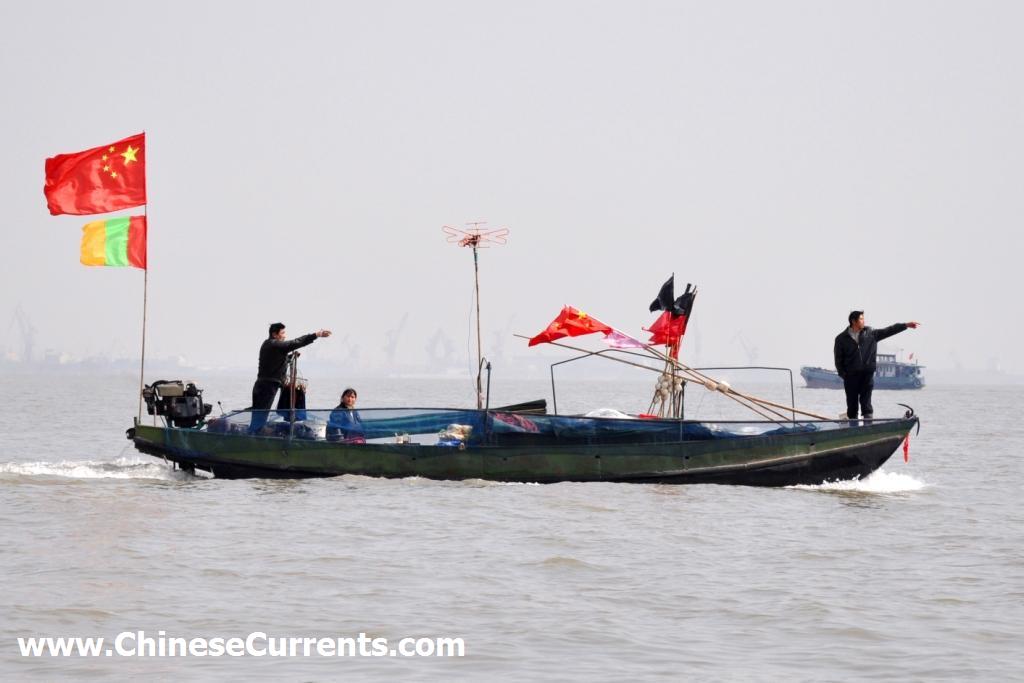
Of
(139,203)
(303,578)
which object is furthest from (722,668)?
(139,203)

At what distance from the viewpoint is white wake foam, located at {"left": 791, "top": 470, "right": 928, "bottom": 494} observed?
20.5 m

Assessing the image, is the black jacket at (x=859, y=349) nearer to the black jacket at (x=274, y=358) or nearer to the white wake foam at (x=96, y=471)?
the black jacket at (x=274, y=358)

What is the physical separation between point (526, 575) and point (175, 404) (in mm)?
9542

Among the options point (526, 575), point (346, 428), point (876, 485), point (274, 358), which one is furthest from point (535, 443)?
point (526, 575)

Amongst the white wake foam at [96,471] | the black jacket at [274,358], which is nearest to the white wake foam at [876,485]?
the black jacket at [274,358]

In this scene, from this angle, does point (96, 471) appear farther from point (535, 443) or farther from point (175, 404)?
point (535, 443)

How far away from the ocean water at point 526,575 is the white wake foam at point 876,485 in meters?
0.06

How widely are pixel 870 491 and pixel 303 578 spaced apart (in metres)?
11.0

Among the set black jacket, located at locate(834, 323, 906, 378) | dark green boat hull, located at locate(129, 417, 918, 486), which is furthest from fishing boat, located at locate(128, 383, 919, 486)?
black jacket, located at locate(834, 323, 906, 378)

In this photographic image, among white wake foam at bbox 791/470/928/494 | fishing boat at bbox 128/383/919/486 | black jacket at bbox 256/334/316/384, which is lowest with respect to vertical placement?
white wake foam at bbox 791/470/928/494

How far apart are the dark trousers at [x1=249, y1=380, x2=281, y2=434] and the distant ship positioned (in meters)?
137

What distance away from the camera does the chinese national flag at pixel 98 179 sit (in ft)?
70.2

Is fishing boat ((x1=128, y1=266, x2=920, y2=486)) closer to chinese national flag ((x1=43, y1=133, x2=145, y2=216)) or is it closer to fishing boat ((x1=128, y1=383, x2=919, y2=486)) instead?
fishing boat ((x1=128, y1=383, x2=919, y2=486))

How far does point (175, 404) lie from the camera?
2109 cm
